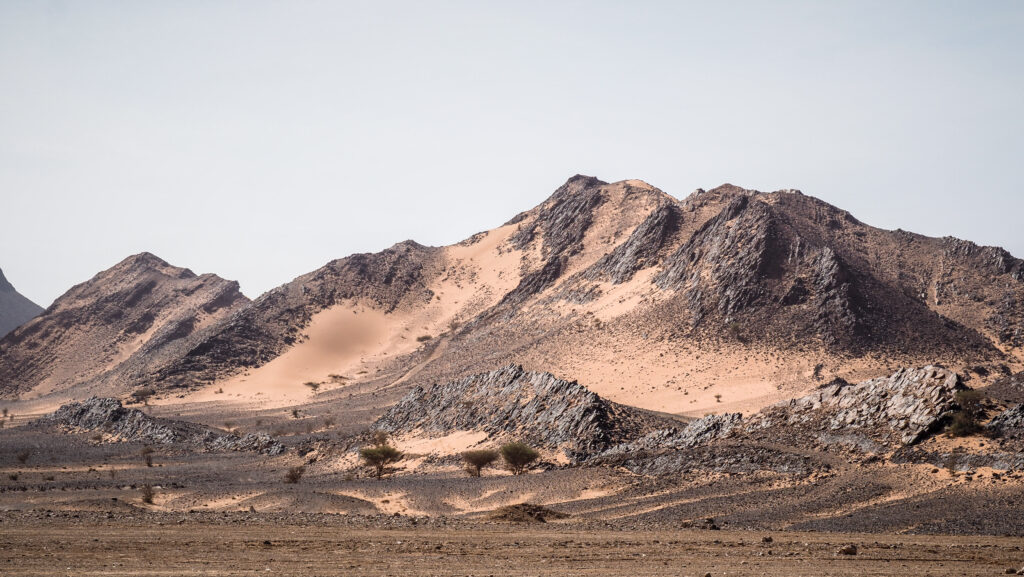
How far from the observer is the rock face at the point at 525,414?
162 feet

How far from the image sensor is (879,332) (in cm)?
7400

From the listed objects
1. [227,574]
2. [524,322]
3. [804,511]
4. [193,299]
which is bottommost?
[804,511]

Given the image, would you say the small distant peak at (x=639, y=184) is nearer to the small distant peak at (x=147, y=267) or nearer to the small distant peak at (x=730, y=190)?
the small distant peak at (x=730, y=190)

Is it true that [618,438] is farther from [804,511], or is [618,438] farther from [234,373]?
[234,373]

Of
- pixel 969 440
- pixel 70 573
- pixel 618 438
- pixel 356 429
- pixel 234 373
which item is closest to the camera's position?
pixel 70 573

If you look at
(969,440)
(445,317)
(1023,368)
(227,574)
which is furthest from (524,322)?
(227,574)

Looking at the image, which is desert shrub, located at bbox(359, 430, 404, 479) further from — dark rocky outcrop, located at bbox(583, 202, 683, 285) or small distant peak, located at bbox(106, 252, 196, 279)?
small distant peak, located at bbox(106, 252, 196, 279)

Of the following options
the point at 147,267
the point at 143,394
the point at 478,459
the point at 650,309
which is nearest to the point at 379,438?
the point at 478,459

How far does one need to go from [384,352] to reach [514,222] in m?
45.3

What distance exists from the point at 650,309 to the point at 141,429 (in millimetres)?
50720

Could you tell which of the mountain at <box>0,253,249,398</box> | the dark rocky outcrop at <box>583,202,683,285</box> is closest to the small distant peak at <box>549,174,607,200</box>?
the dark rocky outcrop at <box>583,202,683,285</box>

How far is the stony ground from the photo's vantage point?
20.3 metres

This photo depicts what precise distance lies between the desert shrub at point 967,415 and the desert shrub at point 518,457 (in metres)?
21.7

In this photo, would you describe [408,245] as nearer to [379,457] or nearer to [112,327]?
[112,327]
